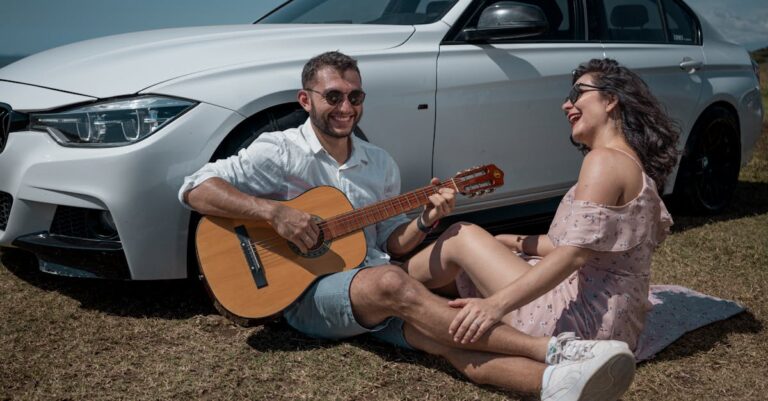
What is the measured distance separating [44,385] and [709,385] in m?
2.36

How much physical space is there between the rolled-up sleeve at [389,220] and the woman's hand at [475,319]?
0.70 metres

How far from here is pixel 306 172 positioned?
300 cm

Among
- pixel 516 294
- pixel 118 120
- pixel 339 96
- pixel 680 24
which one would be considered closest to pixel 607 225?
pixel 516 294

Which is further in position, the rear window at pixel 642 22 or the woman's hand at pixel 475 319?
the rear window at pixel 642 22

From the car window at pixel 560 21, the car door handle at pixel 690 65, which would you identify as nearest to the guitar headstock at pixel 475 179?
the car window at pixel 560 21

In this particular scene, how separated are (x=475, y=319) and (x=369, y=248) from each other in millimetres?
708

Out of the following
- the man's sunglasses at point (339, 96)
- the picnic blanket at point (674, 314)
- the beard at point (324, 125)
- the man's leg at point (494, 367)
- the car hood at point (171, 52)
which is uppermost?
the car hood at point (171, 52)

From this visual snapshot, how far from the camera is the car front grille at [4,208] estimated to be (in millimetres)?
3121

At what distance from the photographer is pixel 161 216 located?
296 centimetres

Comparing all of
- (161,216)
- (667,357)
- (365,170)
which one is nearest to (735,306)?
(667,357)

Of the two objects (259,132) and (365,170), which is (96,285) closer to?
(259,132)

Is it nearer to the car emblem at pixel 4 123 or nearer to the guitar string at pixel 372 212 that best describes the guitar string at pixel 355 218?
the guitar string at pixel 372 212

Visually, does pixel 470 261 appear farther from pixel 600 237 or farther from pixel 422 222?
pixel 600 237

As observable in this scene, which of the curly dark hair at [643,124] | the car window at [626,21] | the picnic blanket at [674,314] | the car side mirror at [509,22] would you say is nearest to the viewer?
the curly dark hair at [643,124]
